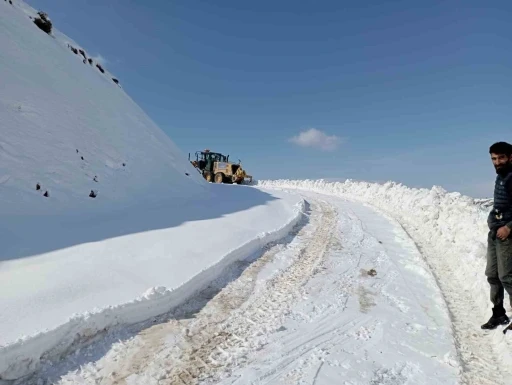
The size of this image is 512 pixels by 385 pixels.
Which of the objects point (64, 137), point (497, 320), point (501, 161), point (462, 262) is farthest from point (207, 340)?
point (64, 137)

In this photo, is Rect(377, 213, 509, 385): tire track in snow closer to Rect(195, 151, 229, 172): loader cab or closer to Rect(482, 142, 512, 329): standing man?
Rect(482, 142, 512, 329): standing man

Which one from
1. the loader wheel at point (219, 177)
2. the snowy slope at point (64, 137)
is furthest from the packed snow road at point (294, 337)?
the loader wheel at point (219, 177)

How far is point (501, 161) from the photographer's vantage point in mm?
3697

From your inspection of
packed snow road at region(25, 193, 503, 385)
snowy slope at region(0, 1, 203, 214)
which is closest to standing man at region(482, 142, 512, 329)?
packed snow road at region(25, 193, 503, 385)

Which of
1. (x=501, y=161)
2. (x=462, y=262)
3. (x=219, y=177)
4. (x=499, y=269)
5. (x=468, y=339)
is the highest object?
(x=219, y=177)

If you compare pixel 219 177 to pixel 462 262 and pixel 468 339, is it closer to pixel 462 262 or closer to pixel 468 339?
pixel 462 262

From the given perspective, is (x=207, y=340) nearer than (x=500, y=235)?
Yes

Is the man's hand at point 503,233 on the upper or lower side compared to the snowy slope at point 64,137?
lower

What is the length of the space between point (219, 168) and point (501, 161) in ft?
75.6

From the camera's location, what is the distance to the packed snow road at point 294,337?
2.94 m

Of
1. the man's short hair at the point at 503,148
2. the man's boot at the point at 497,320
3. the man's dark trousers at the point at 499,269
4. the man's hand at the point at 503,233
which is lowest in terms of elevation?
the man's boot at the point at 497,320

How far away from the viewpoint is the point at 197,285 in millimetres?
4762

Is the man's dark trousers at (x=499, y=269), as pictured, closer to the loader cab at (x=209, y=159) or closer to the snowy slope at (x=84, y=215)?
the snowy slope at (x=84, y=215)

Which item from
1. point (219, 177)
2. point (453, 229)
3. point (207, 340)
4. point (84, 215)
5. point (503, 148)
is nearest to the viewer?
point (207, 340)
